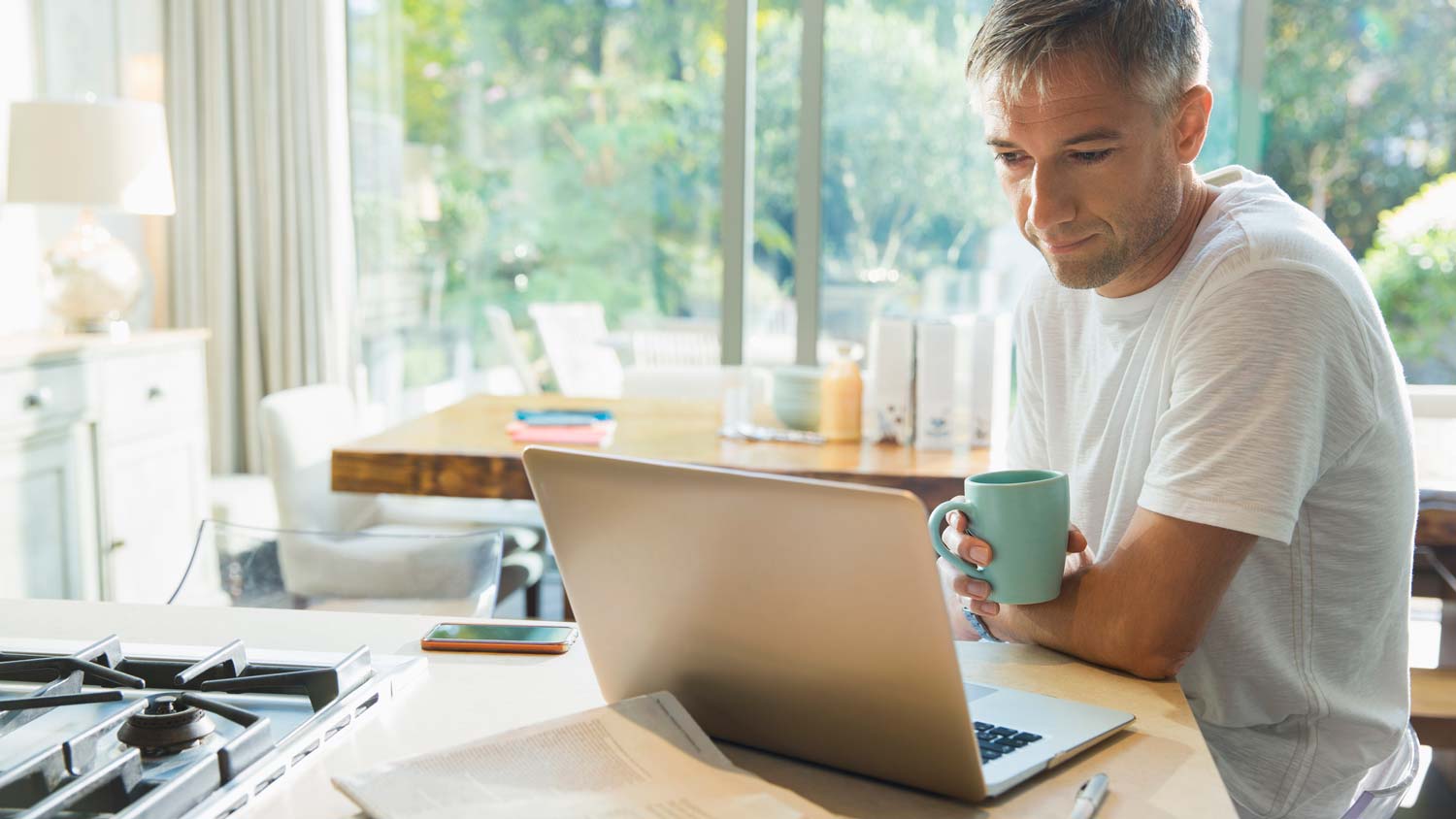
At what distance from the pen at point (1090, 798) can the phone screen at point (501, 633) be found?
0.48 m

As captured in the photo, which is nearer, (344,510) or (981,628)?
(981,628)

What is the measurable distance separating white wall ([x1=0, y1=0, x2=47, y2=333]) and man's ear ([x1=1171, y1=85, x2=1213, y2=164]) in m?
3.48

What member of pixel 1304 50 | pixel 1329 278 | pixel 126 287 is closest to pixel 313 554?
pixel 1329 278

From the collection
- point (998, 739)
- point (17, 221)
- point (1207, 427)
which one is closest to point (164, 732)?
point (998, 739)

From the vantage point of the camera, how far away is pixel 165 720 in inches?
31.3

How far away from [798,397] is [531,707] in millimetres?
1729

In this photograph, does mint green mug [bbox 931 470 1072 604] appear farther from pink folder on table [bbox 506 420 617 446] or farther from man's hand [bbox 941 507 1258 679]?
pink folder on table [bbox 506 420 617 446]

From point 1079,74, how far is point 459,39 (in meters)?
3.93

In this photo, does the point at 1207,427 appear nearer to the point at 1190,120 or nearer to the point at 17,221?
the point at 1190,120

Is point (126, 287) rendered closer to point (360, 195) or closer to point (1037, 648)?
point (360, 195)

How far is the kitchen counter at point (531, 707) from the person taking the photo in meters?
0.78

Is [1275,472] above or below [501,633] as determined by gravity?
above

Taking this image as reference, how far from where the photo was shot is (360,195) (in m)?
4.80

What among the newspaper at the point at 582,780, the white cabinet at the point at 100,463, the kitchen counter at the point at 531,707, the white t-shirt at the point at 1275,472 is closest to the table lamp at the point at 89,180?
the white cabinet at the point at 100,463
